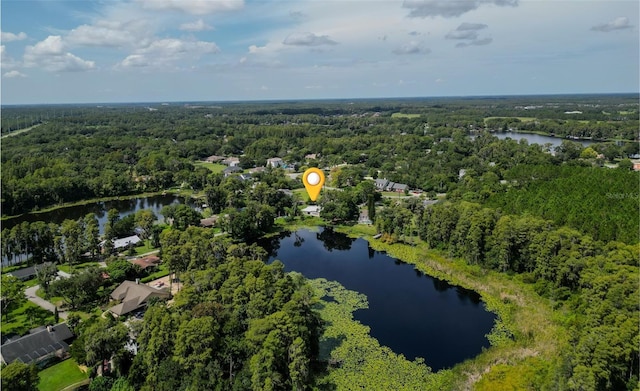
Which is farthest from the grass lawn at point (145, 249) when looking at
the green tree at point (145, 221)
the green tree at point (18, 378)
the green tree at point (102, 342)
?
the green tree at point (18, 378)

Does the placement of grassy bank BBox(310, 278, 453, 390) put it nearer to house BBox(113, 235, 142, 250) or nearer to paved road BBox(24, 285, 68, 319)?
paved road BBox(24, 285, 68, 319)

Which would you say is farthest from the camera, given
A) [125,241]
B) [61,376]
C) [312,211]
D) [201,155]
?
[201,155]

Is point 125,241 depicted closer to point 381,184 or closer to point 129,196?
point 129,196

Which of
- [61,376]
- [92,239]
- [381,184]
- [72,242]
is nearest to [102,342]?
[61,376]

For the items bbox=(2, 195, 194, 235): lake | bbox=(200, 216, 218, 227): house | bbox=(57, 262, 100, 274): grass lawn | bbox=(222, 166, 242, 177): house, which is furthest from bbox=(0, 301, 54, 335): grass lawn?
bbox=(222, 166, 242, 177): house

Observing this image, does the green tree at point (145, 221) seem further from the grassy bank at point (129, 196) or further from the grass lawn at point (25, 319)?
the grassy bank at point (129, 196)

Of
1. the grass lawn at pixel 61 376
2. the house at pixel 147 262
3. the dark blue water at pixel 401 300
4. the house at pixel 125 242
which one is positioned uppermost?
the house at pixel 125 242
